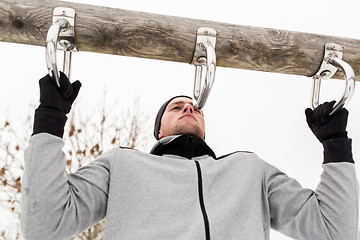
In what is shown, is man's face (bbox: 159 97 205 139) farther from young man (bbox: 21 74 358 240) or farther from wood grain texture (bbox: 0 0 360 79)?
wood grain texture (bbox: 0 0 360 79)

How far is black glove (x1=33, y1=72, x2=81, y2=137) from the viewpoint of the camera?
1176 millimetres

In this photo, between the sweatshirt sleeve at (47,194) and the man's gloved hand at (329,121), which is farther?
the man's gloved hand at (329,121)

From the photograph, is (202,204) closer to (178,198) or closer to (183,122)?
(178,198)

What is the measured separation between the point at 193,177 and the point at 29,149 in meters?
0.48

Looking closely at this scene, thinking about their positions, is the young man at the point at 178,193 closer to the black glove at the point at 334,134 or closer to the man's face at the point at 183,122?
the black glove at the point at 334,134

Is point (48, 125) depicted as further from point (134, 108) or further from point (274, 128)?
point (274, 128)

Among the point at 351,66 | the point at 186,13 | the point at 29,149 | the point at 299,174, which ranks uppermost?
the point at 186,13

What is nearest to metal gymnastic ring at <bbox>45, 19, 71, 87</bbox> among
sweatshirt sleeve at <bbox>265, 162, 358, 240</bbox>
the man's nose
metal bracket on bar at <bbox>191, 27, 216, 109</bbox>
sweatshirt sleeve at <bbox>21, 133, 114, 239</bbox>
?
sweatshirt sleeve at <bbox>21, 133, 114, 239</bbox>

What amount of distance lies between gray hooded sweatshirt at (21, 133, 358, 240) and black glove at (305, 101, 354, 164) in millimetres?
33

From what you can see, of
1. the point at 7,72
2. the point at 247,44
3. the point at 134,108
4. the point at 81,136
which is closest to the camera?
the point at 247,44

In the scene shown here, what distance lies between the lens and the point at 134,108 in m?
3.22

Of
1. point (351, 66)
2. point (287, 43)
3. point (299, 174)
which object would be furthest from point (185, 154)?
point (299, 174)

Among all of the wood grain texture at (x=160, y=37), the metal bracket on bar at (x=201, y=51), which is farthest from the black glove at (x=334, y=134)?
the metal bracket on bar at (x=201, y=51)

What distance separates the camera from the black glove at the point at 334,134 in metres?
1.31
